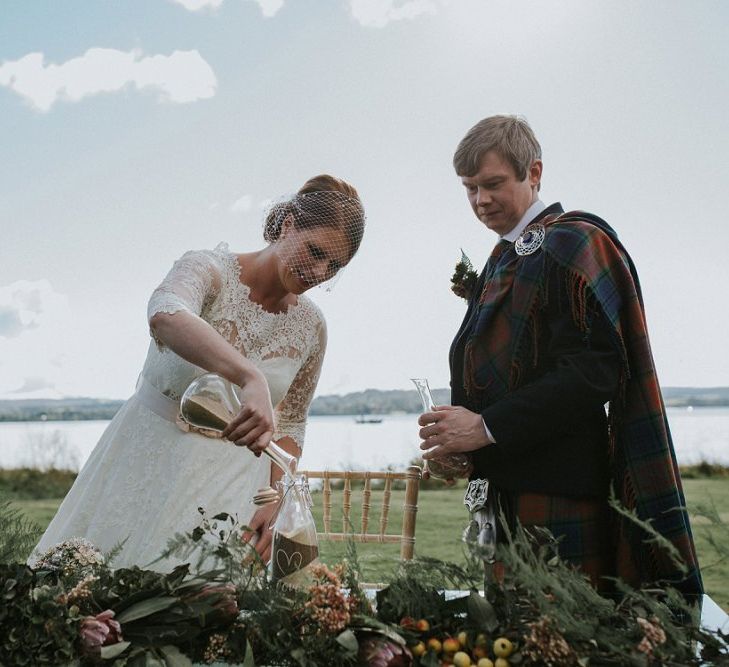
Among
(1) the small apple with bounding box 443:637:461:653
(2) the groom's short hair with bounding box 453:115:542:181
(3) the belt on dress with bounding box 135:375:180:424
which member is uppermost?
(2) the groom's short hair with bounding box 453:115:542:181

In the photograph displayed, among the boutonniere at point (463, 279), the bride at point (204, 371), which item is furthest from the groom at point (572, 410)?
the bride at point (204, 371)

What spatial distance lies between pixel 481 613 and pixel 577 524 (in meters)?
0.65

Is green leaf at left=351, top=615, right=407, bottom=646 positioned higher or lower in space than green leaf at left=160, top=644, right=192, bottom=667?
higher

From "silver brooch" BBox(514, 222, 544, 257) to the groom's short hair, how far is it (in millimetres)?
143

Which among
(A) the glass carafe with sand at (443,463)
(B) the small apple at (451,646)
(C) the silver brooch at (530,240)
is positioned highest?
(C) the silver brooch at (530,240)

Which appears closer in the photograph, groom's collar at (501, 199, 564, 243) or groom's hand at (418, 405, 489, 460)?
groom's hand at (418, 405, 489, 460)

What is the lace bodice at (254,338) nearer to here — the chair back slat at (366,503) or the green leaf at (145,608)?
the chair back slat at (366,503)

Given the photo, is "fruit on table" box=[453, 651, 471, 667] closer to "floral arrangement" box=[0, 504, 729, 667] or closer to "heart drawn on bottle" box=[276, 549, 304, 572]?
"floral arrangement" box=[0, 504, 729, 667]

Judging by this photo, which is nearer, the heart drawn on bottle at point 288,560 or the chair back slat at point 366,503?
the heart drawn on bottle at point 288,560

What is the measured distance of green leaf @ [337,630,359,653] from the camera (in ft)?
3.32

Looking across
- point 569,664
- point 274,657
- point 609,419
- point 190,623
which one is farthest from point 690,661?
point 609,419

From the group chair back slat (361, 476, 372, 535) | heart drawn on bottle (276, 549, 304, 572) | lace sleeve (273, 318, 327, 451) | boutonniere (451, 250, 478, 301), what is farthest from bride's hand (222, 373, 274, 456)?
chair back slat (361, 476, 372, 535)

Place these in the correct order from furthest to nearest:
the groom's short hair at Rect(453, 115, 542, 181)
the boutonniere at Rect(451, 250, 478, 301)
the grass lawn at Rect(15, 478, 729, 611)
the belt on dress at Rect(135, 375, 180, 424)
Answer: the grass lawn at Rect(15, 478, 729, 611) < the belt on dress at Rect(135, 375, 180, 424) < the boutonniere at Rect(451, 250, 478, 301) < the groom's short hair at Rect(453, 115, 542, 181)

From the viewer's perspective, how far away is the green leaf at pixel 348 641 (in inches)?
39.8
